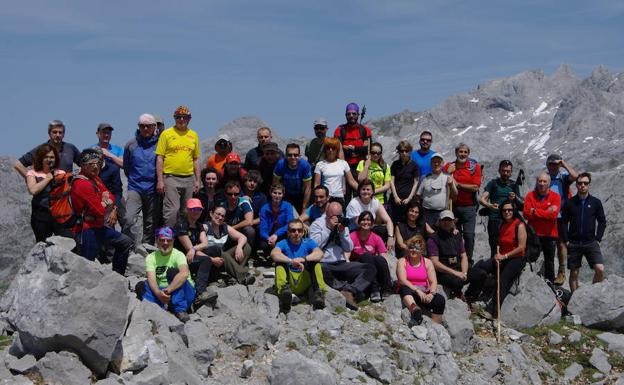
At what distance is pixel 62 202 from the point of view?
12.5 metres

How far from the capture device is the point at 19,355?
33.2 feet

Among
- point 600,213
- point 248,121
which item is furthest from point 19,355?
point 248,121

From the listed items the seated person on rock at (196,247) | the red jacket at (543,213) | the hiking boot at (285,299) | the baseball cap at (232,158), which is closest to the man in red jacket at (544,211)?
the red jacket at (543,213)

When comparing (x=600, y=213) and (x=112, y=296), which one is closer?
(x=112, y=296)

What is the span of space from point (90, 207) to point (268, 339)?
167 inches

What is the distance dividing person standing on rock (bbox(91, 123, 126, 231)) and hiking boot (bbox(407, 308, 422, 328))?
282 inches

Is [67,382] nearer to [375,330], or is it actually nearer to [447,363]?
[375,330]

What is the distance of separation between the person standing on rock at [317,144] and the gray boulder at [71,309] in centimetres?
728

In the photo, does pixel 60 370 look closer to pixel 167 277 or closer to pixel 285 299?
pixel 167 277

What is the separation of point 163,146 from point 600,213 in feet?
36.6

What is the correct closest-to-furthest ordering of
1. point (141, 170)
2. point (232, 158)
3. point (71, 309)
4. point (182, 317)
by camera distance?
point (71, 309) → point (182, 317) → point (141, 170) → point (232, 158)

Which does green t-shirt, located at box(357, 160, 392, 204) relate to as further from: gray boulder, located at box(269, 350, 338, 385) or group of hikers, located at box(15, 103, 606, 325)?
gray boulder, located at box(269, 350, 338, 385)

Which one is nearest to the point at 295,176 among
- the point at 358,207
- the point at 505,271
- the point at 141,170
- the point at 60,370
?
the point at 358,207

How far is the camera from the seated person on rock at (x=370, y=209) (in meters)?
15.4
